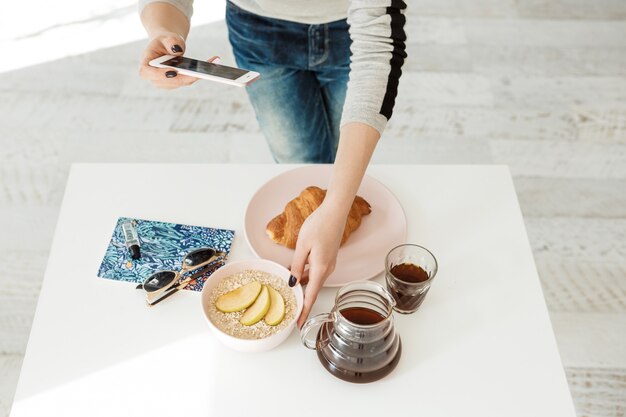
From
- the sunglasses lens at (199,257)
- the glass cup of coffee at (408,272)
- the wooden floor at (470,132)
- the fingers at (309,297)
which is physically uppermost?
the glass cup of coffee at (408,272)

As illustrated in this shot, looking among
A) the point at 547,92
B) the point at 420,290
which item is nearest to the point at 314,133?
the point at 420,290

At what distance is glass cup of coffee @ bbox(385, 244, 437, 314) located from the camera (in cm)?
97

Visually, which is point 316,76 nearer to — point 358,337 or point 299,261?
point 299,261

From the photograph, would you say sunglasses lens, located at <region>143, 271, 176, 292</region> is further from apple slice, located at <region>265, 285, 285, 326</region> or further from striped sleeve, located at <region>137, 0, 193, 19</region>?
striped sleeve, located at <region>137, 0, 193, 19</region>

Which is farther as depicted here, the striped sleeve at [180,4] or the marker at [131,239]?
the striped sleeve at [180,4]

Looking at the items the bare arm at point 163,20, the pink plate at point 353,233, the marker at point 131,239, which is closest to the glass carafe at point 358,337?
the pink plate at point 353,233

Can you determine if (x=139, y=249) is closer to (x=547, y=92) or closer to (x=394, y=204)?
(x=394, y=204)

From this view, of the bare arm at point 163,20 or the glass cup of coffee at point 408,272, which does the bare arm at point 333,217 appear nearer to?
the glass cup of coffee at point 408,272

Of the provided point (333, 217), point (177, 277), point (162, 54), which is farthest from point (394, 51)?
point (177, 277)

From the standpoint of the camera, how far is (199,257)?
3.45ft

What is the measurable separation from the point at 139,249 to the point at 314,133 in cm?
63

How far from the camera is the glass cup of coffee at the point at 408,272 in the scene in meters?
0.97

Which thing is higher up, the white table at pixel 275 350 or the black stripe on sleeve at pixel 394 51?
the black stripe on sleeve at pixel 394 51

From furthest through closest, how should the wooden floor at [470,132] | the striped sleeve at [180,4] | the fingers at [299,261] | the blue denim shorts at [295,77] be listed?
Answer: the wooden floor at [470,132] < the blue denim shorts at [295,77] < the striped sleeve at [180,4] < the fingers at [299,261]
